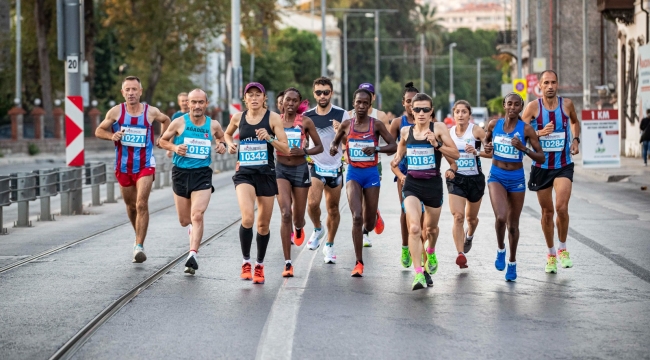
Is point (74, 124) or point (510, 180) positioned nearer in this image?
point (510, 180)

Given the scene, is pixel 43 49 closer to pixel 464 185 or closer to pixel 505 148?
pixel 464 185

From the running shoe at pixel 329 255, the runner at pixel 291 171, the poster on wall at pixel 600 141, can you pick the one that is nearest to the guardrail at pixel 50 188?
the running shoe at pixel 329 255

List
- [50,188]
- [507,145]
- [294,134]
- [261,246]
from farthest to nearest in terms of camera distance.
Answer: [50,188], [294,134], [507,145], [261,246]

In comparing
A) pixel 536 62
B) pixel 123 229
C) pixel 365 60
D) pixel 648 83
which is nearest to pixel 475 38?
pixel 365 60

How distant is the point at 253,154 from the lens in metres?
11.4

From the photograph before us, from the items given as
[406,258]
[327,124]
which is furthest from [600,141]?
[406,258]

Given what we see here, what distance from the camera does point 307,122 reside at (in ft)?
39.6

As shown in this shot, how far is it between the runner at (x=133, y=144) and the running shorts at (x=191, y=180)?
31.8 inches

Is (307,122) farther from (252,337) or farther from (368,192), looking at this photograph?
(252,337)

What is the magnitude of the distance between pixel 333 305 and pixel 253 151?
86.4 inches

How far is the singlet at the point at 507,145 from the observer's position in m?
11.5

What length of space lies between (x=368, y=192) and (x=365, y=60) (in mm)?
102780

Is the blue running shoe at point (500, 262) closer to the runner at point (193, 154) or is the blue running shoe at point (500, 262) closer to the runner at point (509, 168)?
the runner at point (509, 168)

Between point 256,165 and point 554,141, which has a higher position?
point 554,141
